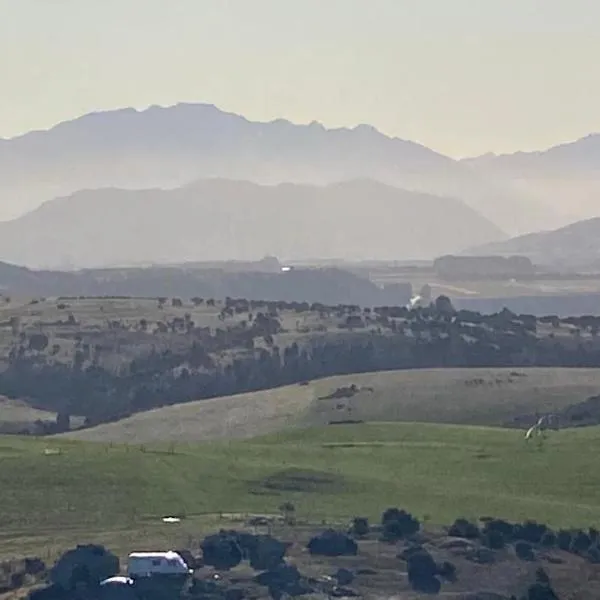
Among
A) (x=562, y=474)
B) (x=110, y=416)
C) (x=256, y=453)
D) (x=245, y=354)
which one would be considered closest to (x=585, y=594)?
(x=562, y=474)

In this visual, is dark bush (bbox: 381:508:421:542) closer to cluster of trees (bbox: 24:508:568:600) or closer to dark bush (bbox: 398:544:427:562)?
cluster of trees (bbox: 24:508:568:600)

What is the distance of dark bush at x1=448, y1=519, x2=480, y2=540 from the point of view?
4928 cm

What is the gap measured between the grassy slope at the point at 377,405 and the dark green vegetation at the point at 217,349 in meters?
6.74

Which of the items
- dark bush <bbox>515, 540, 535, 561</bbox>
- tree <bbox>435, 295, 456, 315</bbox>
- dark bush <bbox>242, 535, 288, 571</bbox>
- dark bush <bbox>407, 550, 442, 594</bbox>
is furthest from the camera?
tree <bbox>435, 295, 456, 315</bbox>

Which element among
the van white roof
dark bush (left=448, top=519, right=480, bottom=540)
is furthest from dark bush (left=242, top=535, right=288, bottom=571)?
dark bush (left=448, top=519, right=480, bottom=540)

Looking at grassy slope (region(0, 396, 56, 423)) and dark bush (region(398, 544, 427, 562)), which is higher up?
dark bush (region(398, 544, 427, 562))

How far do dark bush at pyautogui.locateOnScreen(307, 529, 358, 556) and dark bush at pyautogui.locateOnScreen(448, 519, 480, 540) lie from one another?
11.8 ft

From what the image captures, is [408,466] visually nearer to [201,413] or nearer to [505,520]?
[505,520]

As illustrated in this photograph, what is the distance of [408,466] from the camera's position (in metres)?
63.3

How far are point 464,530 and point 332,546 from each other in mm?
4455

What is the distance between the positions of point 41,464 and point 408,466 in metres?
12.5

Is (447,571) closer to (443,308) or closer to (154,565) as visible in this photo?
(154,565)

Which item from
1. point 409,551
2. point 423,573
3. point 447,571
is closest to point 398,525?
point 409,551

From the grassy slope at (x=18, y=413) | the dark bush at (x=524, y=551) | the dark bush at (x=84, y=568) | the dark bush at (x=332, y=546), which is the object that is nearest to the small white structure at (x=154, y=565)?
the dark bush at (x=84, y=568)
